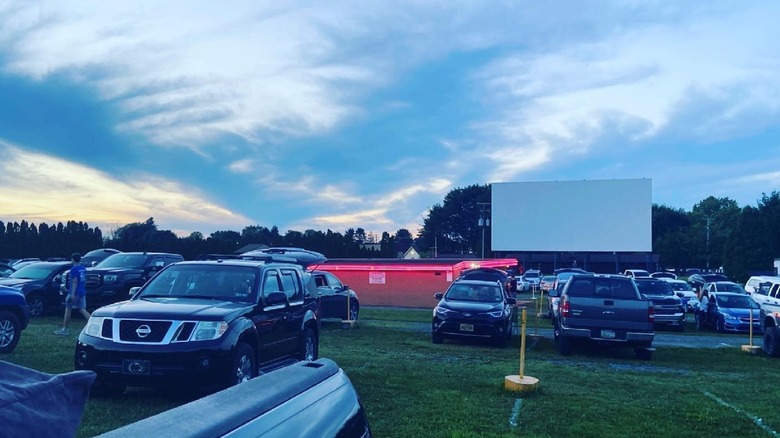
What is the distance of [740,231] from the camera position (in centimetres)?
6756

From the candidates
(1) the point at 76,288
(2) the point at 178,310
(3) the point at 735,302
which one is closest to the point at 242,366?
(2) the point at 178,310

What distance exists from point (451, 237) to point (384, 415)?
88168 mm

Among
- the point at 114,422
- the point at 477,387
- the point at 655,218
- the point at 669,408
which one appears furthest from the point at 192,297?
the point at 655,218

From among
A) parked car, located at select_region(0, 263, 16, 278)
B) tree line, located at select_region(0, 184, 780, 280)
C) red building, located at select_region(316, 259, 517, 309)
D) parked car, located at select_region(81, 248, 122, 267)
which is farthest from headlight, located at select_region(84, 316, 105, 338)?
tree line, located at select_region(0, 184, 780, 280)

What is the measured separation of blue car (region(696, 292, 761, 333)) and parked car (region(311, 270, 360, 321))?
483 inches

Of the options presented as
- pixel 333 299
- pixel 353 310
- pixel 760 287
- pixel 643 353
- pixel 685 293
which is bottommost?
pixel 643 353

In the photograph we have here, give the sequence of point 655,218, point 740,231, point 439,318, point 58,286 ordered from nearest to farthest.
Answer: point 439,318, point 58,286, point 740,231, point 655,218

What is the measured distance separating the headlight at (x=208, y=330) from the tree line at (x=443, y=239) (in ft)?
144

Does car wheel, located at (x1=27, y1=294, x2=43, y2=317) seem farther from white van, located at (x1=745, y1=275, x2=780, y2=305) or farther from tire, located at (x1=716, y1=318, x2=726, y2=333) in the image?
white van, located at (x1=745, y1=275, x2=780, y2=305)

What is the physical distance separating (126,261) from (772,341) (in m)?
17.9

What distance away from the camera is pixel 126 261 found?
22.6m

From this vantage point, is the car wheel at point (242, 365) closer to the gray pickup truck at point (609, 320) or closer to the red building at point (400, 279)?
the gray pickup truck at point (609, 320)

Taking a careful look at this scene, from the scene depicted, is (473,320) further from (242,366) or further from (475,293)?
(242,366)

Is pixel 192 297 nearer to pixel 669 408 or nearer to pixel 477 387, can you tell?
pixel 477 387
